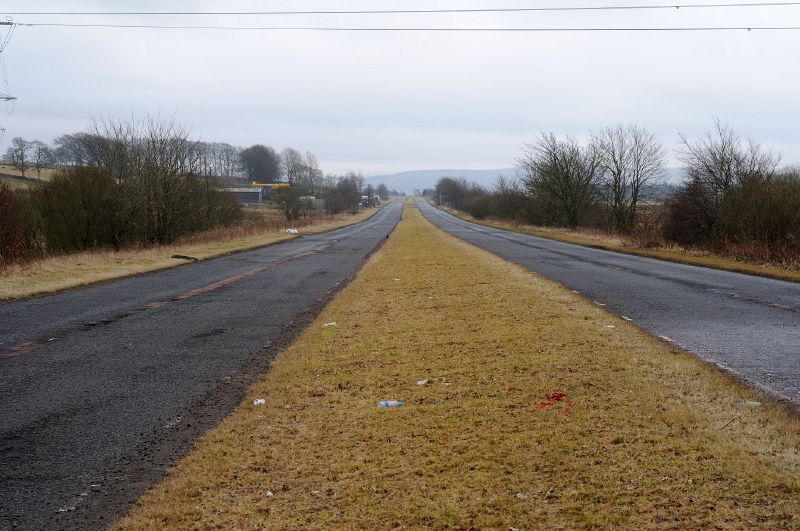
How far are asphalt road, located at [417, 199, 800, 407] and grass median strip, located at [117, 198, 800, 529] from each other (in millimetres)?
745

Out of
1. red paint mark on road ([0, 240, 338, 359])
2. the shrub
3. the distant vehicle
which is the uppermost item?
the distant vehicle

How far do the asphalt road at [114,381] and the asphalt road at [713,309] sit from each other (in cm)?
594

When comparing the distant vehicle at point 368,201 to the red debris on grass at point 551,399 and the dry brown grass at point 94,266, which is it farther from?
the red debris on grass at point 551,399

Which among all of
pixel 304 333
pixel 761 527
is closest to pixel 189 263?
pixel 304 333

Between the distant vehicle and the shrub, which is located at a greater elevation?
the distant vehicle

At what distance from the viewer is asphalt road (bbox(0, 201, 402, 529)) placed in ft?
15.1

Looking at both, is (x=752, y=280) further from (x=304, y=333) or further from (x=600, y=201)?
(x=600, y=201)

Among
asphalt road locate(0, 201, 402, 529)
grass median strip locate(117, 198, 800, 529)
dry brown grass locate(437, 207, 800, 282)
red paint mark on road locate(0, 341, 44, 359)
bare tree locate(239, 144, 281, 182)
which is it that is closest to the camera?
grass median strip locate(117, 198, 800, 529)

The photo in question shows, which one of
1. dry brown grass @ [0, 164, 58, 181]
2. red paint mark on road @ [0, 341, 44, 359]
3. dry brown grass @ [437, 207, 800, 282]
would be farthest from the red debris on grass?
dry brown grass @ [0, 164, 58, 181]

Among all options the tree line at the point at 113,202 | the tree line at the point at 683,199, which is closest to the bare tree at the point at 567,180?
the tree line at the point at 683,199

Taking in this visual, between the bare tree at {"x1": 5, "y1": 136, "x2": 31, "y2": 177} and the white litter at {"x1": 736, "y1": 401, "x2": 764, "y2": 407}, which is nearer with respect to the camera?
the white litter at {"x1": 736, "y1": 401, "x2": 764, "y2": 407}

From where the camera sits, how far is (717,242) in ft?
97.8

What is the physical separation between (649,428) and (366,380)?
321cm

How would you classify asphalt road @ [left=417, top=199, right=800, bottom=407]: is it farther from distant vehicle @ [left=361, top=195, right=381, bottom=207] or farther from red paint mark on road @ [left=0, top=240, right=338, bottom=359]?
distant vehicle @ [left=361, top=195, right=381, bottom=207]
